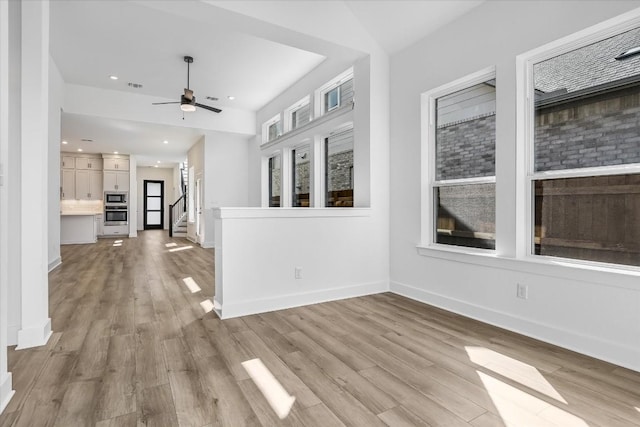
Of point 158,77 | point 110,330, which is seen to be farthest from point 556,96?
point 158,77

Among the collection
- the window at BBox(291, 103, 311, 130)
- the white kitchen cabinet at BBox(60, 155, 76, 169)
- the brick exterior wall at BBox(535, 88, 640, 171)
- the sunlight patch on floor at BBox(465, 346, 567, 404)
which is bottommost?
the sunlight patch on floor at BBox(465, 346, 567, 404)

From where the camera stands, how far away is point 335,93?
5.37 metres

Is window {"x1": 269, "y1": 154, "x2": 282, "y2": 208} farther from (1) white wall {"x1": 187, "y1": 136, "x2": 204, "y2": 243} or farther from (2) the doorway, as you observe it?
(2) the doorway

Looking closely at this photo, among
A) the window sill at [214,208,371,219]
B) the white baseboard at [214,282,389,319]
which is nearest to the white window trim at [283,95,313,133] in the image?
the window sill at [214,208,371,219]

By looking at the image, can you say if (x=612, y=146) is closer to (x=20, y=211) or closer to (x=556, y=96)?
(x=556, y=96)

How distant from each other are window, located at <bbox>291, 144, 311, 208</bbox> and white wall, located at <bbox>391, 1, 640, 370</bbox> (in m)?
2.43

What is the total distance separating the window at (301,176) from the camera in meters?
6.23

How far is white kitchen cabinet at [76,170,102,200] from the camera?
10703 millimetres

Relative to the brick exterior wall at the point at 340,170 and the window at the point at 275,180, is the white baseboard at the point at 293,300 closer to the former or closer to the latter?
the brick exterior wall at the point at 340,170

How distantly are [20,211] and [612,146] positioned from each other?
425cm

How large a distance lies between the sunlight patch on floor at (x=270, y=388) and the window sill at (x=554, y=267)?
2.11 metres

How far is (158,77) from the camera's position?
593 cm

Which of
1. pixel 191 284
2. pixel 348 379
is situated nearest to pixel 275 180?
pixel 191 284

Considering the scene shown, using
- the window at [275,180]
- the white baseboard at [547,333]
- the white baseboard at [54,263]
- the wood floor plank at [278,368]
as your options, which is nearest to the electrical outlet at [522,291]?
the white baseboard at [547,333]
